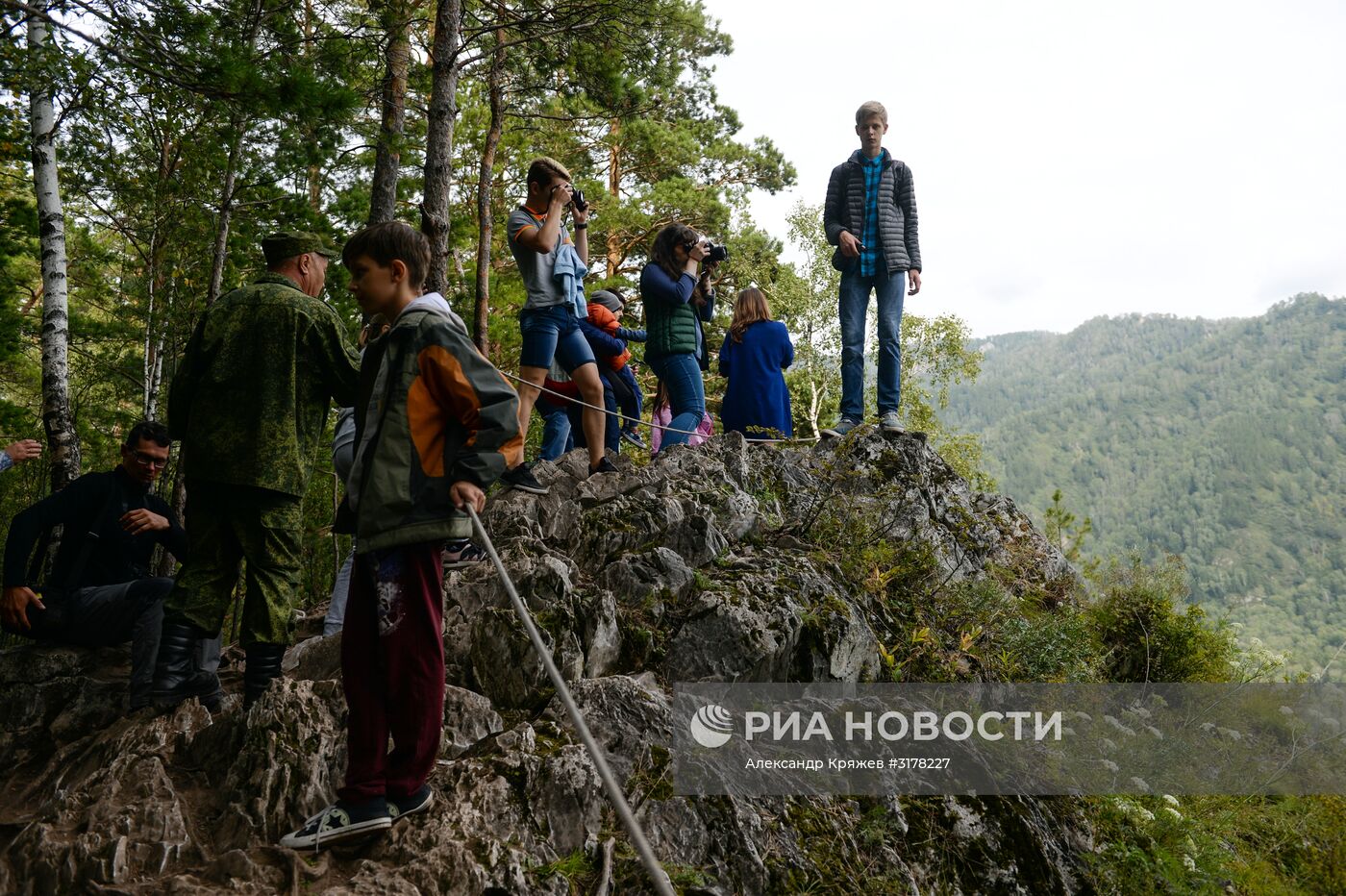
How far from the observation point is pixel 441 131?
710 centimetres

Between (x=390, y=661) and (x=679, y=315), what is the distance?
16.2 feet

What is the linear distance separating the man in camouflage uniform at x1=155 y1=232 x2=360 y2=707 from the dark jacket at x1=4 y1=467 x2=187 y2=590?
0.65 metres

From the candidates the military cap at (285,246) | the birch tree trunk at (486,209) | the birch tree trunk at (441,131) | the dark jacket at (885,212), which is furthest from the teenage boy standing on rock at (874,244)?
the birch tree trunk at (486,209)

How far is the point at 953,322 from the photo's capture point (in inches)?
1123

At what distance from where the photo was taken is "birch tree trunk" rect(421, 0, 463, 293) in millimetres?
7000

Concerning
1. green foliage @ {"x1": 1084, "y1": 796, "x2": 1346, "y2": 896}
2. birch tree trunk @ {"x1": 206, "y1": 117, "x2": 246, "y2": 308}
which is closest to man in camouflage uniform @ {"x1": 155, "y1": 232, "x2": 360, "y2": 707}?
green foliage @ {"x1": 1084, "y1": 796, "x2": 1346, "y2": 896}

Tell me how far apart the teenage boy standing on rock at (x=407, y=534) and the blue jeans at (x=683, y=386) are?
453 cm

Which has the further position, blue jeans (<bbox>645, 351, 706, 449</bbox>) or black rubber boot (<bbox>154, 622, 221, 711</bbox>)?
blue jeans (<bbox>645, 351, 706, 449</bbox>)

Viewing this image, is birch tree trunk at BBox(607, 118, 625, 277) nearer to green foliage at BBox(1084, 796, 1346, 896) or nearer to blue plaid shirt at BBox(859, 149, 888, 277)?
blue plaid shirt at BBox(859, 149, 888, 277)

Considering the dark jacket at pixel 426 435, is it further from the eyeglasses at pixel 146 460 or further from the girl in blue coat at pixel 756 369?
the girl in blue coat at pixel 756 369

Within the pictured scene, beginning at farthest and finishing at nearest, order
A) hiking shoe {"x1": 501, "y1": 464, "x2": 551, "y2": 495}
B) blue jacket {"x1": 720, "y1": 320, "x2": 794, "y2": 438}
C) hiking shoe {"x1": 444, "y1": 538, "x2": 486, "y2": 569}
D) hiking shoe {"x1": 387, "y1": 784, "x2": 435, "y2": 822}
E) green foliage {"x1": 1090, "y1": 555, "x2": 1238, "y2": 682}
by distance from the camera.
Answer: blue jacket {"x1": 720, "y1": 320, "x2": 794, "y2": 438} < green foliage {"x1": 1090, "y1": 555, "x2": 1238, "y2": 682} < hiking shoe {"x1": 501, "y1": 464, "x2": 551, "y2": 495} < hiking shoe {"x1": 444, "y1": 538, "x2": 486, "y2": 569} < hiking shoe {"x1": 387, "y1": 784, "x2": 435, "y2": 822}

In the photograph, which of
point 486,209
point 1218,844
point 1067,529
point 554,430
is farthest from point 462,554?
point 486,209

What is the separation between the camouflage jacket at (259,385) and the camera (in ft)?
11.2

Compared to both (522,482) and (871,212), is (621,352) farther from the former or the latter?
(871,212)
